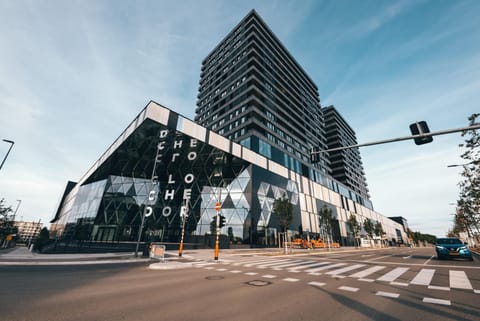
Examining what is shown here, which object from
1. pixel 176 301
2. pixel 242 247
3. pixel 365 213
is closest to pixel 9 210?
pixel 242 247

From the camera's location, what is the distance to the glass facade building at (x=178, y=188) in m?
26.8

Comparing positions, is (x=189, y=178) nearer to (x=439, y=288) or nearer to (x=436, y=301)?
(x=439, y=288)

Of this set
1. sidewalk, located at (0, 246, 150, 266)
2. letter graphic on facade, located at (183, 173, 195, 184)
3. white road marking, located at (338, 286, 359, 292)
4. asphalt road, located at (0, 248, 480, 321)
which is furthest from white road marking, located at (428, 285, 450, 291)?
letter graphic on facade, located at (183, 173, 195, 184)

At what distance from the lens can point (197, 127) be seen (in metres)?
25.9

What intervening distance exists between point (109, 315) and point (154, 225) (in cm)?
3151

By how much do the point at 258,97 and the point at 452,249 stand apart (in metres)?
42.7

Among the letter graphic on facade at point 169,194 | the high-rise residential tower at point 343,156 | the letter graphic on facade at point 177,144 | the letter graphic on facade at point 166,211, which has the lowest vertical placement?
the letter graphic on facade at point 166,211

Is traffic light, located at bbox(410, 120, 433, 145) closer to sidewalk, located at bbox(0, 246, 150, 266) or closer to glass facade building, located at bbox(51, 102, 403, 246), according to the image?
sidewalk, located at bbox(0, 246, 150, 266)

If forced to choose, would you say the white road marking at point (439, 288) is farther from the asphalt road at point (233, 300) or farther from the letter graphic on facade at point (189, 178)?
the letter graphic on facade at point (189, 178)

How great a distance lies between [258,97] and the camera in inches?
1944

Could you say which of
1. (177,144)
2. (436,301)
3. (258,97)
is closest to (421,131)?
(436,301)

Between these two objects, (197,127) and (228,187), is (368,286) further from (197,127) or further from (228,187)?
(228,187)

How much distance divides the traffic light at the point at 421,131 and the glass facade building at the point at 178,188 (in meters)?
21.4

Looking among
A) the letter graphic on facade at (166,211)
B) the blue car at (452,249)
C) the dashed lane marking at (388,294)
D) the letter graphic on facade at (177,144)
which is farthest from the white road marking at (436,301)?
the letter graphic on facade at (166,211)
